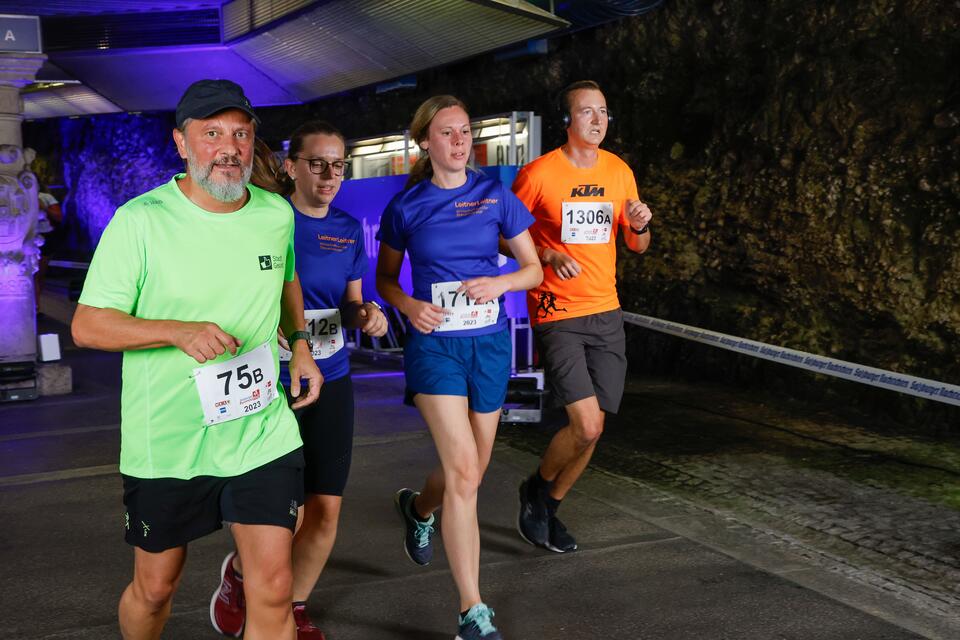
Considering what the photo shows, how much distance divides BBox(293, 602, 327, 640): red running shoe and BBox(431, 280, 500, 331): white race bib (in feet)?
3.58

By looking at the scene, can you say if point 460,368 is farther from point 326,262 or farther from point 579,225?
point 579,225

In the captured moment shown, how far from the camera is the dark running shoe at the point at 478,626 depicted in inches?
133

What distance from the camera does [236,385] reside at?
2762 millimetres

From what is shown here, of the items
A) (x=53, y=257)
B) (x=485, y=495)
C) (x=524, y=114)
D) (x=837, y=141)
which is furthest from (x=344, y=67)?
(x=53, y=257)

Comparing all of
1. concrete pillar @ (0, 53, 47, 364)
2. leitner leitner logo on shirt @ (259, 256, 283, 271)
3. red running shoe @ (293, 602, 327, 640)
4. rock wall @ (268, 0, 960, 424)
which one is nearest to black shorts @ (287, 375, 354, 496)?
red running shoe @ (293, 602, 327, 640)

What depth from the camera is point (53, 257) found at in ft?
80.9

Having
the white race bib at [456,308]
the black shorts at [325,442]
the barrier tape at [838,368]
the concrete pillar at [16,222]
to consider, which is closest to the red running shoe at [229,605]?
the black shorts at [325,442]

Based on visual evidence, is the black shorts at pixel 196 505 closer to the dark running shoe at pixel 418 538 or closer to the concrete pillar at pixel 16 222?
the dark running shoe at pixel 418 538

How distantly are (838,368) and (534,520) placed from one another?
274 centimetres

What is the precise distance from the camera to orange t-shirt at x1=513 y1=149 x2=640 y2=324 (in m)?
4.54

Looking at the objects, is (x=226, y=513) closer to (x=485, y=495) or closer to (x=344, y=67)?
(x=485, y=495)

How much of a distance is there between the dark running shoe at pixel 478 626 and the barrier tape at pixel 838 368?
3212 mm

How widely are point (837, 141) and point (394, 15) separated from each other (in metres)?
5.34

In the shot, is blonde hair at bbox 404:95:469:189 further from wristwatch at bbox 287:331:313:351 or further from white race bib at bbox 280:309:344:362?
wristwatch at bbox 287:331:313:351
